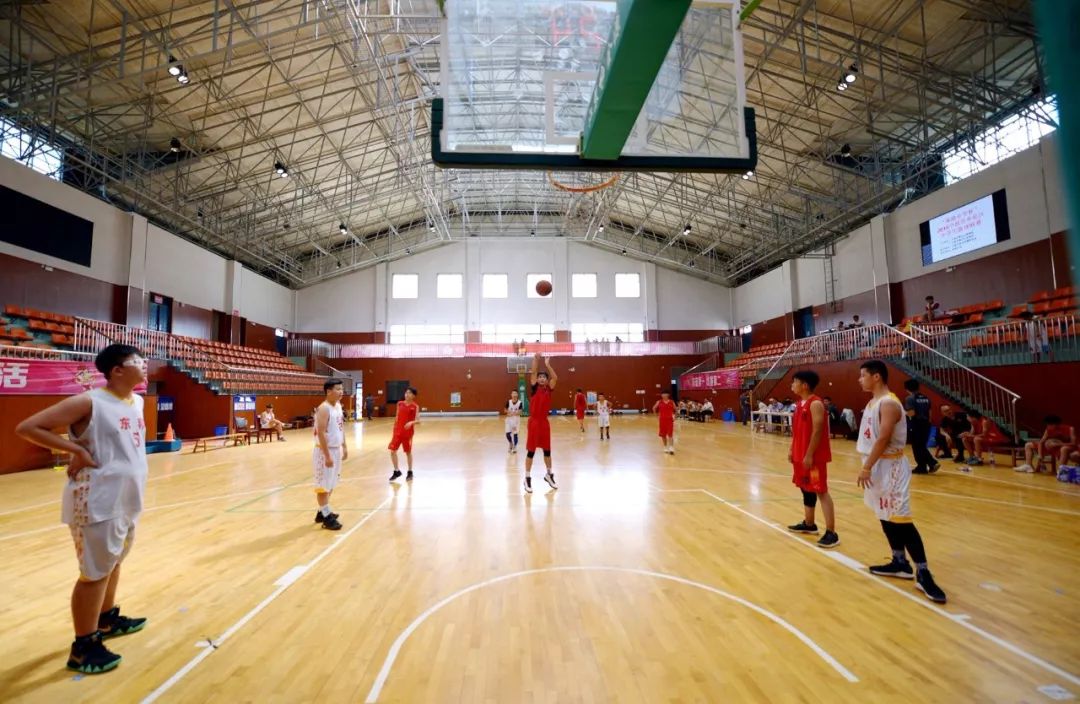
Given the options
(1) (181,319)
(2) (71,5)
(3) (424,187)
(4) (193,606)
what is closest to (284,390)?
(1) (181,319)

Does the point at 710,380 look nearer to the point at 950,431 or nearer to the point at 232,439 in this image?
the point at 950,431

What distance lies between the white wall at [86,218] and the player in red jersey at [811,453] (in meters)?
18.7

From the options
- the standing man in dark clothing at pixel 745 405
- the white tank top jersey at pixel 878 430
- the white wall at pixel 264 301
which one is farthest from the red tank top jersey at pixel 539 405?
the white wall at pixel 264 301

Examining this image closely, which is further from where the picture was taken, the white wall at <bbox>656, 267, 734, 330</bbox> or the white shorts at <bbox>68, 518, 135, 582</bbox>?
the white wall at <bbox>656, 267, 734, 330</bbox>

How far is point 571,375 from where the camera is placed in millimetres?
28859

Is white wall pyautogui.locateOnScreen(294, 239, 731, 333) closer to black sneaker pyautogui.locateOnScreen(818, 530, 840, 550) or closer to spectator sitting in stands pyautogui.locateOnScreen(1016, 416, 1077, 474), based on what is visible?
spectator sitting in stands pyautogui.locateOnScreen(1016, 416, 1077, 474)

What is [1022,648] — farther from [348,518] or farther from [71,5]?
[71,5]

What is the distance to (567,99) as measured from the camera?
5352 mm

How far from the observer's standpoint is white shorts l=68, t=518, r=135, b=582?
2.52 m

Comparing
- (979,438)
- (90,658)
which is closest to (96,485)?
(90,658)

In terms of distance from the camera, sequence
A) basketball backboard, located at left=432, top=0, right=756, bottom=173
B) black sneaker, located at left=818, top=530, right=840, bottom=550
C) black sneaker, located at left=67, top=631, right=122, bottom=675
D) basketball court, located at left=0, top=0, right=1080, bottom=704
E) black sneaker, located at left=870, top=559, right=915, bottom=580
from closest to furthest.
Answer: black sneaker, located at left=67, top=631, right=122, bottom=675 → basketball court, located at left=0, top=0, right=1080, bottom=704 → black sneaker, located at left=870, top=559, right=915, bottom=580 → black sneaker, located at left=818, top=530, right=840, bottom=550 → basketball backboard, located at left=432, top=0, right=756, bottom=173

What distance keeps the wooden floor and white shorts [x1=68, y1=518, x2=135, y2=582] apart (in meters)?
0.52

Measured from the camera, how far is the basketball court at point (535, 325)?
2.86m

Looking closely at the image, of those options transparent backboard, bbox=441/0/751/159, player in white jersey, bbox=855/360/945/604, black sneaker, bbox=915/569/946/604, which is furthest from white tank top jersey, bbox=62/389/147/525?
black sneaker, bbox=915/569/946/604
